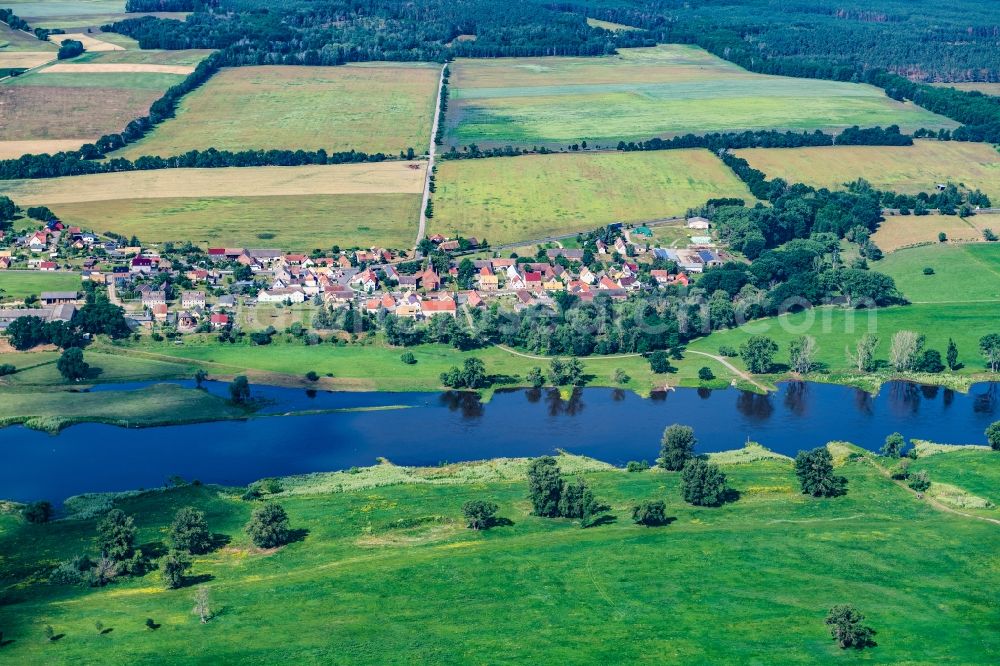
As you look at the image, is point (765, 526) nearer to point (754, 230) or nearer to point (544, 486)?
point (544, 486)

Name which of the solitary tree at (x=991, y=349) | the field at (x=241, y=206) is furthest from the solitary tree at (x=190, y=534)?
the solitary tree at (x=991, y=349)

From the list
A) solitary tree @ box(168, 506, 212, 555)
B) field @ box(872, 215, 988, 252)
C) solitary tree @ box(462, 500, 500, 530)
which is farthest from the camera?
field @ box(872, 215, 988, 252)

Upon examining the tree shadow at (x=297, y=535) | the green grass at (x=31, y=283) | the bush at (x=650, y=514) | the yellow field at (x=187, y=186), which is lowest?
the tree shadow at (x=297, y=535)

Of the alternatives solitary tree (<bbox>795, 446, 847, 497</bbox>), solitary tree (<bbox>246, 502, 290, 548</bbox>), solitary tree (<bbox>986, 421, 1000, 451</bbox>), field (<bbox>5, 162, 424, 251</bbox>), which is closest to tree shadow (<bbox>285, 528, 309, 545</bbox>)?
solitary tree (<bbox>246, 502, 290, 548</bbox>)

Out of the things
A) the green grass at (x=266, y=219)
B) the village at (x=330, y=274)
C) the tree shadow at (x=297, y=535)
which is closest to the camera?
the tree shadow at (x=297, y=535)

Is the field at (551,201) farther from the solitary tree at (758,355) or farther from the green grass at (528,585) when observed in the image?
the green grass at (528,585)

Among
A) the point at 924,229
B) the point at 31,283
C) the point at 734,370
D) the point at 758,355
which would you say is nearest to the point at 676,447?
the point at 734,370

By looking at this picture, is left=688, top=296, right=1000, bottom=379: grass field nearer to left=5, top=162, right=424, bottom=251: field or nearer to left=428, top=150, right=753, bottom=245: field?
left=428, top=150, right=753, bottom=245: field
